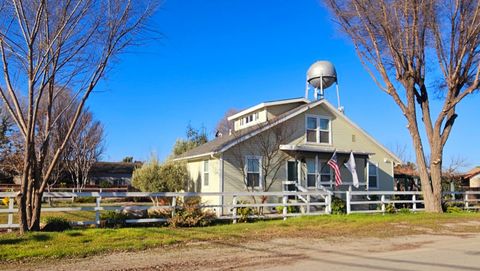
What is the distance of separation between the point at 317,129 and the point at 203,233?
13110mm

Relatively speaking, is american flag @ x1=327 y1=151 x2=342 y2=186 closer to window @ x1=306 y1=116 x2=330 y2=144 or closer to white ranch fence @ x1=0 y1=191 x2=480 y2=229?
white ranch fence @ x1=0 y1=191 x2=480 y2=229

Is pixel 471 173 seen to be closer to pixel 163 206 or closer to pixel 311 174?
pixel 311 174

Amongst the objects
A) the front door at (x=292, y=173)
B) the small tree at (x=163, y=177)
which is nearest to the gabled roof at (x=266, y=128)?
the small tree at (x=163, y=177)

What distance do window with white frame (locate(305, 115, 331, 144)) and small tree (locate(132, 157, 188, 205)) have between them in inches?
309

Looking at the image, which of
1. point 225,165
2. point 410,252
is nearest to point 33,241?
point 410,252

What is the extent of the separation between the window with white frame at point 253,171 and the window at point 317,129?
352cm

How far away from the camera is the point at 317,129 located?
79.7 feet

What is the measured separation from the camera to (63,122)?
33.4m

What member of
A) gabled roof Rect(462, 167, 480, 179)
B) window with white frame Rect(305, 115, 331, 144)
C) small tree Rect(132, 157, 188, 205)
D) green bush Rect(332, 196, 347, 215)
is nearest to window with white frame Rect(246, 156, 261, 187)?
window with white frame Rect(305, 115, 331, 144)

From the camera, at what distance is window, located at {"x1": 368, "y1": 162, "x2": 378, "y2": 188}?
25.9 metres

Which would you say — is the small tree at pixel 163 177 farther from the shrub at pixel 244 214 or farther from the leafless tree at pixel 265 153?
the shrub at pixel 244 214

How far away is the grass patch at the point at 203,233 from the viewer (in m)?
9.82

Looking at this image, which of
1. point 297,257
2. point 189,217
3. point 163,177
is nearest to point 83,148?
point 163,177

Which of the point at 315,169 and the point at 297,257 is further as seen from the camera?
the point at 315,169
